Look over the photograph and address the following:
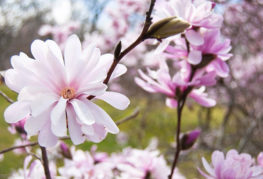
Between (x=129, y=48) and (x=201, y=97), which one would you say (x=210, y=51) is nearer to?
(x=201, y=97)

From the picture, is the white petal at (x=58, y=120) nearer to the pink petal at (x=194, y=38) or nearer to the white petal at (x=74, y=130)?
the white petal at (x=74, y=130)

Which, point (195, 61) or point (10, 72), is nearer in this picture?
point (10, 72)

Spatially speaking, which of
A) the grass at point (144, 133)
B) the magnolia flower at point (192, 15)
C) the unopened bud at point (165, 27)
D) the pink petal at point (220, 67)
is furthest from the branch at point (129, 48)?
the grass at point (144, 133)

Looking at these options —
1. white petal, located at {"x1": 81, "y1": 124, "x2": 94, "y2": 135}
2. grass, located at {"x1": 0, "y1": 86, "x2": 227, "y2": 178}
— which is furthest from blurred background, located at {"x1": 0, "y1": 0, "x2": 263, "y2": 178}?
white petal, located at {"x1": 81, "y1": 124, "x2": 94, "y2": 135}

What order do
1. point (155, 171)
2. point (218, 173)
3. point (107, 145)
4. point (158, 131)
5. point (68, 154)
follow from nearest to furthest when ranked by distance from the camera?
1. point (218, 173)
2. point (155, 171)
3. point (68, 154)
4. point (107, 145)
5. point (158, 131)

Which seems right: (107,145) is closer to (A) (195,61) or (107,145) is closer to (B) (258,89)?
(B) (258,89)

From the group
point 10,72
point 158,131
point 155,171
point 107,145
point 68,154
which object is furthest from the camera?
point 158,131

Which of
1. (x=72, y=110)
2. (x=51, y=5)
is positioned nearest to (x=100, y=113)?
(x=72, y=110)
